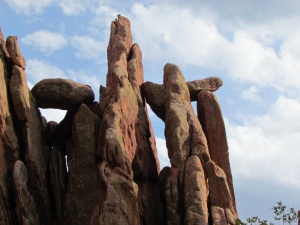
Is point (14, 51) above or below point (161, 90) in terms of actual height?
above

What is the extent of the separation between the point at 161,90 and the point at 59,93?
26.1 feet

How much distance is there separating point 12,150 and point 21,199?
3970 millimetres

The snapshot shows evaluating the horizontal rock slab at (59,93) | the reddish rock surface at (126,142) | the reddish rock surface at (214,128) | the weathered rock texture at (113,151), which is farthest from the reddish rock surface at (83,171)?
the reddish rock surface at (214,128)

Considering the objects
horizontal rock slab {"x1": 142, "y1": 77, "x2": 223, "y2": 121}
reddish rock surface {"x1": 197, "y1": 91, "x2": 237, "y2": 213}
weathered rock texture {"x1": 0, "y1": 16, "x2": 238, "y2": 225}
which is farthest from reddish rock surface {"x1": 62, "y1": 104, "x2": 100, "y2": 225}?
reddish rock surface {"x1": 197, "y1": 91, "x2": 237, "y2": 213}

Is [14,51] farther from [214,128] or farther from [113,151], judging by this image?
[214,128]

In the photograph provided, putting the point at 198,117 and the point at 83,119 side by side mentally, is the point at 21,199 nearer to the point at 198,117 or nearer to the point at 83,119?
the point at 83,119

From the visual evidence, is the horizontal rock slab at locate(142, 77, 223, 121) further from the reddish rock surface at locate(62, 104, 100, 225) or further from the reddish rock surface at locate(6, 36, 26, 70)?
the reddish rock surface at locate(6, 36, 26, 70)

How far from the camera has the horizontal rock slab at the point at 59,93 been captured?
49.5 metres

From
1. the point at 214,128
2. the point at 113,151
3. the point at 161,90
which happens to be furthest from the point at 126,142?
the point at 161,90

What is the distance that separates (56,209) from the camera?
46.0 m

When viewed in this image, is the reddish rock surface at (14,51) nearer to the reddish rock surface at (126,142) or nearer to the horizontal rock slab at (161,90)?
the reddish rock surface at (126,142)

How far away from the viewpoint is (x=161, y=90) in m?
50.8

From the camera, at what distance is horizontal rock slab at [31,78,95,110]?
49500 millimetres

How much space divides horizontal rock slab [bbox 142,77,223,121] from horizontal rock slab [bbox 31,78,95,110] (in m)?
4.87
